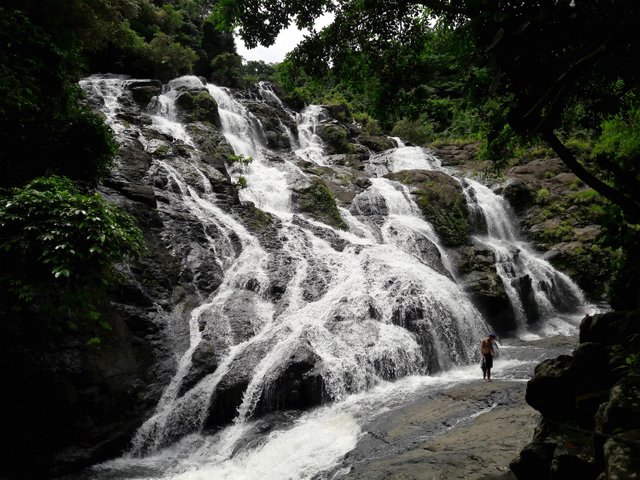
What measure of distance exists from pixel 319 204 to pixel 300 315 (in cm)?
884

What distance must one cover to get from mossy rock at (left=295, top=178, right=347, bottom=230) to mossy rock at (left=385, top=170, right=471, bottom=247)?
4.95 metres

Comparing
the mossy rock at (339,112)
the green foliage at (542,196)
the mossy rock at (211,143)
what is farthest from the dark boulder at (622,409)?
the mossy rock at (339,112)

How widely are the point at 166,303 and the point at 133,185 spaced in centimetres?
533

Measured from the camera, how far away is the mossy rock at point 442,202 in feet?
64.9

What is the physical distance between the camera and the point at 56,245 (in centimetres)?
615

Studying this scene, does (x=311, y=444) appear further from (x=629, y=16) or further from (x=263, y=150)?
(x=263, y=150)

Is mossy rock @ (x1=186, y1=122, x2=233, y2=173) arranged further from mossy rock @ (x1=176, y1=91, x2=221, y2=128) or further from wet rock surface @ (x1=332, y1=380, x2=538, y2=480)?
wet rock surface @ (x1=332, y1=380, x2=538, y2=480)

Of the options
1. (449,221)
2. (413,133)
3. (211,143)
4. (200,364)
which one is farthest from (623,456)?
(413,133)

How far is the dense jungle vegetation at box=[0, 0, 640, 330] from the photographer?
2828 mm

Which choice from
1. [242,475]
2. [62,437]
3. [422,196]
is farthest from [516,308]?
[62,437]

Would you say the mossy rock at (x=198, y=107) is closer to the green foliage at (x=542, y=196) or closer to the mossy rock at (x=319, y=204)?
the mossy rock at (x=319, y=204)

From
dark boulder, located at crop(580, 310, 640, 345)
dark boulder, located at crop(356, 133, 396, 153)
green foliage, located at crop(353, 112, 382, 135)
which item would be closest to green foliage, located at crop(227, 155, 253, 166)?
dark boulder, located at crop(356, 133, 396, 153)

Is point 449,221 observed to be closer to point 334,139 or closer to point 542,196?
point 542,196

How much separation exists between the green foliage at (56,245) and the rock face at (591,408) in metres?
6.58
